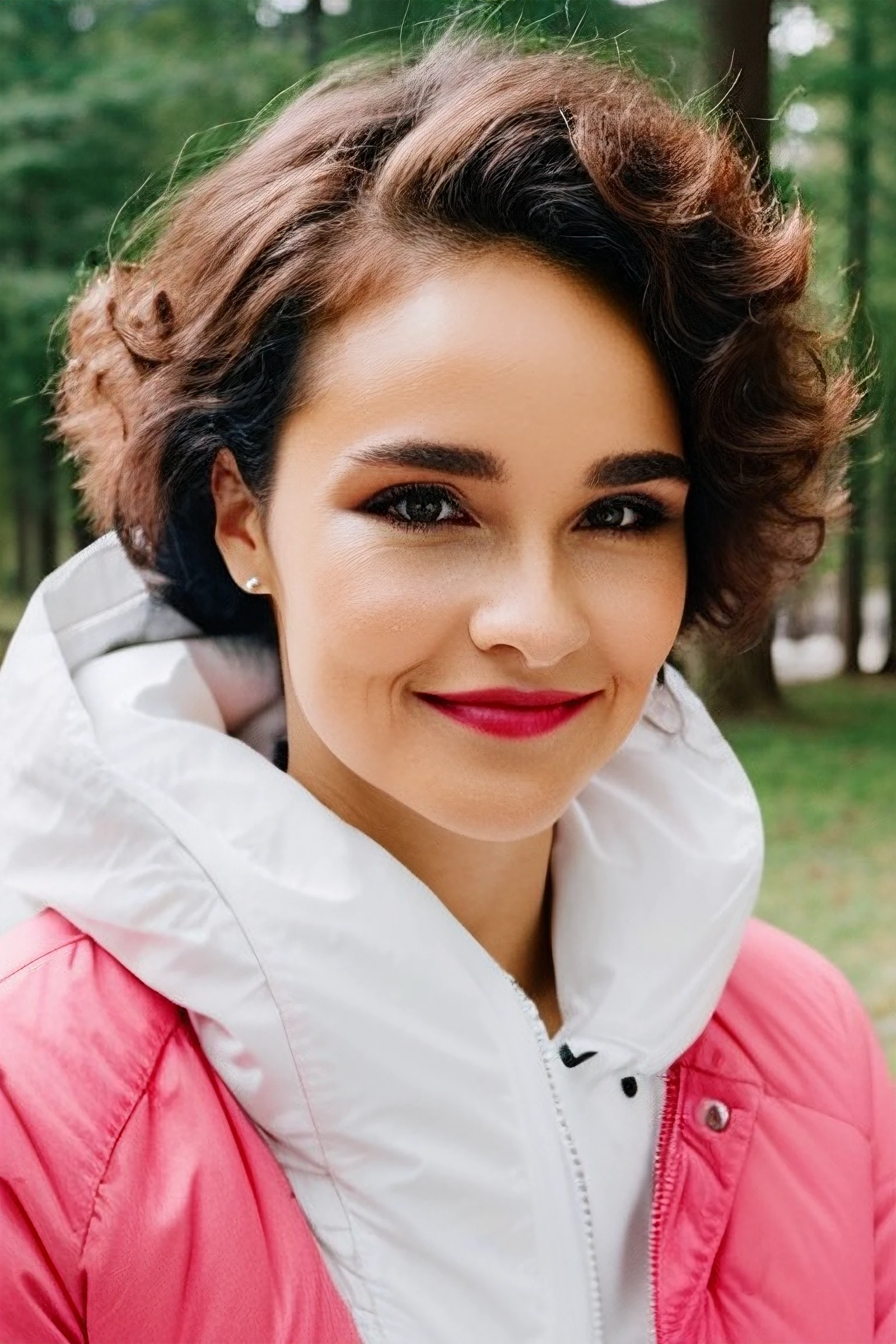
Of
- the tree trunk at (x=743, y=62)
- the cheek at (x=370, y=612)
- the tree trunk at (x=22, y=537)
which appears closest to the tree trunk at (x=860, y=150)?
the tree trunk at (x=743, y=62)

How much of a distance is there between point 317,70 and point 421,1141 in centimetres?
111

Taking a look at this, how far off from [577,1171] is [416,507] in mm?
583

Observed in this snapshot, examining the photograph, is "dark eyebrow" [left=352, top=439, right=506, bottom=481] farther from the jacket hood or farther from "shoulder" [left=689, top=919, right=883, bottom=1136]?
"shoulder" [left=689, top=919, right=883, bottom=1136]

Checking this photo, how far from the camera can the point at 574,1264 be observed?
104cm

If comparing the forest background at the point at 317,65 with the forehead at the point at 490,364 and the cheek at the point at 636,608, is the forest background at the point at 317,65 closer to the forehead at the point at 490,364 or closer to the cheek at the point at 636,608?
the cheek at the point at 636,608

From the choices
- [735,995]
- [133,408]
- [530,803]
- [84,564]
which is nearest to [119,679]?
[84,564]

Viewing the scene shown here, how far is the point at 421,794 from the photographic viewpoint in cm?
105

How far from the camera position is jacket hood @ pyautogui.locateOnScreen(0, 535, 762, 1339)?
3.22 feet

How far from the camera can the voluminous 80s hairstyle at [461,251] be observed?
40.8 inches

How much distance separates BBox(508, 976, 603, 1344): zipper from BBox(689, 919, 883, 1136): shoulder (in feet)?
0.55

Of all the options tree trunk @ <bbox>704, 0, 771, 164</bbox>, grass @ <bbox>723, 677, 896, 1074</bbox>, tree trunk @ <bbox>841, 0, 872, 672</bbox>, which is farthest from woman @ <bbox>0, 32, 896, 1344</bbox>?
tree trunk @ <bbox>841, 0, 872, 672</bbox>

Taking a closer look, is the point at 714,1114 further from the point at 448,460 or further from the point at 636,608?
the point at 448,460

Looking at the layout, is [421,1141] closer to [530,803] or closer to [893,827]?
[530,803]

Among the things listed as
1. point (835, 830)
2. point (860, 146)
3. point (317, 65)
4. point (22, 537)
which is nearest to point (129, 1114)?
point (317, 65)
